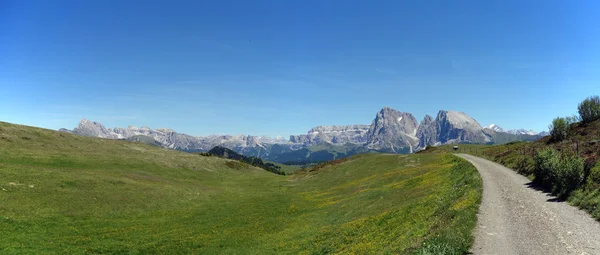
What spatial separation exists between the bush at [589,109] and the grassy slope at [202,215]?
80.1 m

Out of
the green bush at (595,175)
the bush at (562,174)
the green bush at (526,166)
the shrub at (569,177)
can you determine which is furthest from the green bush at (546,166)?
the green bush at (526,166)

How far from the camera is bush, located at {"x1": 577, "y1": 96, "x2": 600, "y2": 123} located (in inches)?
3762

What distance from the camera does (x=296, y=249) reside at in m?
31.2

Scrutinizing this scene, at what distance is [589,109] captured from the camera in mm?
98312

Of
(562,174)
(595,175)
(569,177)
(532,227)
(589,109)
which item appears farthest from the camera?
(589,109)

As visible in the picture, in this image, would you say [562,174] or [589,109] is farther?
[589,109]

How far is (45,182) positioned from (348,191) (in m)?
52.6

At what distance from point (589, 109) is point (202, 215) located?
122 meters

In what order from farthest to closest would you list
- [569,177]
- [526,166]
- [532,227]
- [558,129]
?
[558,129], [526,166], [569,177], [532,227]

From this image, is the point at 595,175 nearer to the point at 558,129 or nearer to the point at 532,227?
the point at 532,227

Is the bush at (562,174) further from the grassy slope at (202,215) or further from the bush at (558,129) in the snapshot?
the bush at (558,129)

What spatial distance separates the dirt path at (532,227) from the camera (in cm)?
1742

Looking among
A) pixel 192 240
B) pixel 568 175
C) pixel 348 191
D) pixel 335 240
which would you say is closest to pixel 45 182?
pixel 192 240

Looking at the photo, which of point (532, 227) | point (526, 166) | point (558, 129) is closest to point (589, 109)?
point (558, 129)
